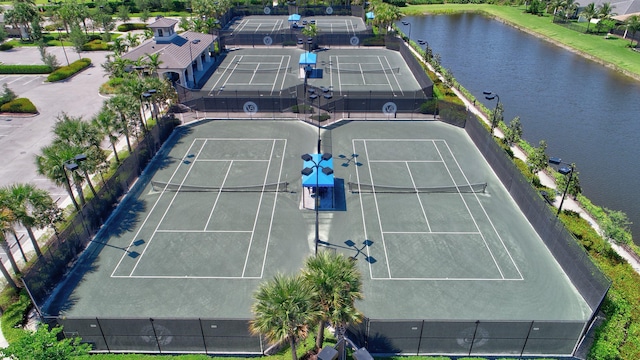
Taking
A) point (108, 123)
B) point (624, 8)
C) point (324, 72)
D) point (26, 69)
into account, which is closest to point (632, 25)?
point (624, 8)

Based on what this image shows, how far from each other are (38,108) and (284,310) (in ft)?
143

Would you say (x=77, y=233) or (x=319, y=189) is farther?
(x=319, y=189)

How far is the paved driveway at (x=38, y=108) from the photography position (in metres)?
32.8

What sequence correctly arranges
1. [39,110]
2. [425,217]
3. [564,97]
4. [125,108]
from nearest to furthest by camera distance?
[425,217] < [125,108] < [39,110] < [564,97]

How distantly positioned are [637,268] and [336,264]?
19.4 meters

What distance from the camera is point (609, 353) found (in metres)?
18.1

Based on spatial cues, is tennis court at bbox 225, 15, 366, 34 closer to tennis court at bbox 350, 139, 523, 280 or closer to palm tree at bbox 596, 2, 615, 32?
palm tree at bbox 596, 2, 615, 32

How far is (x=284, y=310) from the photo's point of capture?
14.9 meters

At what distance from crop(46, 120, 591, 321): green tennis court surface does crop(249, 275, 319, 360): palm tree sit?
5750 millimetres

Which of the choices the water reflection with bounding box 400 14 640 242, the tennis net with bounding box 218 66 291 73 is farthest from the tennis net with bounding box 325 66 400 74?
the water reflection with bounding box 400 14 640 242

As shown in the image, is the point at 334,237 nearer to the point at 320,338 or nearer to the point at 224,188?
the point at 320,338

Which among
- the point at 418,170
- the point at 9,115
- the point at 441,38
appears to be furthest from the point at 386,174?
the point at 441,38

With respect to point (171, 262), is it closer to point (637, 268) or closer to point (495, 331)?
point (495, 331)

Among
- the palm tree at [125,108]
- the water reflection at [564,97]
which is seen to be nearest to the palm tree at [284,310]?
the palm tree at [125,108]
